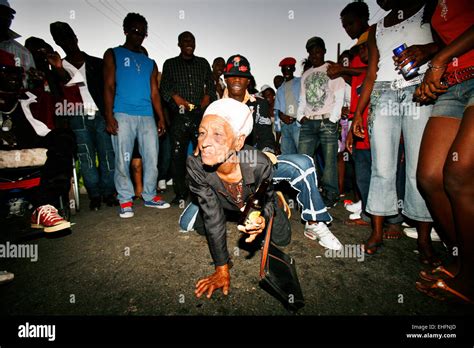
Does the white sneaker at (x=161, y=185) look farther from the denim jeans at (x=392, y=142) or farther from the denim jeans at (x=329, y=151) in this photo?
the denim jeans at (x=392, y=142)

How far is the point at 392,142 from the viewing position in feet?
A: 7.38

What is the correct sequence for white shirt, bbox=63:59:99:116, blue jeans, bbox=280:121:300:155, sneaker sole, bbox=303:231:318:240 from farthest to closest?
blue jeans, bbox=280:121:300:155
white shirt, bbox=63:59:99:116
sneaker sole, bbox=303:231:318:240

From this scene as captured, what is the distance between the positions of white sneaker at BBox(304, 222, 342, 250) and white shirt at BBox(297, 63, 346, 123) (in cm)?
215

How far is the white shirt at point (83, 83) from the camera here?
143 inches

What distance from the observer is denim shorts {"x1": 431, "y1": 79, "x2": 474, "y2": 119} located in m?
1.67

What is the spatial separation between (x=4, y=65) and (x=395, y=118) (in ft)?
15.8

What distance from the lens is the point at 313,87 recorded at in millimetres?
4203

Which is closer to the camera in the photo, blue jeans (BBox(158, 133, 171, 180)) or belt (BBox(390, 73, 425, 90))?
belt (BBox(390, 73, 425, 90))

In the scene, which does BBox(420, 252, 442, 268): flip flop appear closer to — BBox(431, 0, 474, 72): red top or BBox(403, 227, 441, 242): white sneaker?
BBox(403, 227, 441, 242): white sneaker

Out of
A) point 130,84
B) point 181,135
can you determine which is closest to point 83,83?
point 130,84

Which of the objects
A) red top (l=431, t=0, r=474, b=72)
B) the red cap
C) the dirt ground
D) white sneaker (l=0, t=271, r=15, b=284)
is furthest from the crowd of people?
the red cap

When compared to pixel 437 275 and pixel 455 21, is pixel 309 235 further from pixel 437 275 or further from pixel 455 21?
pixel 455 21

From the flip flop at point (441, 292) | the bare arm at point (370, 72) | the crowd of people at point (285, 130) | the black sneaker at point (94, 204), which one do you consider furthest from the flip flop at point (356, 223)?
the black sneaker at point (94, 204)

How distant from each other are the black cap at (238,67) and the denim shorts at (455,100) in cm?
205
